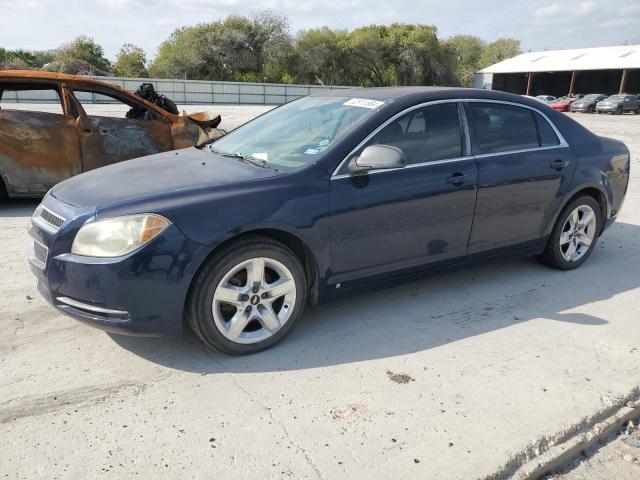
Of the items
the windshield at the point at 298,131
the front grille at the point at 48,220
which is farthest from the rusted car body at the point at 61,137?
the front grille at the point at 48,220

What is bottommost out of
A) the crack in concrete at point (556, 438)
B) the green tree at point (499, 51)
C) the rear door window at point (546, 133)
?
the crack in concrete at point (556, 438)

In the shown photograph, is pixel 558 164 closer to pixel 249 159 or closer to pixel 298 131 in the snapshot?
pixel 298 131

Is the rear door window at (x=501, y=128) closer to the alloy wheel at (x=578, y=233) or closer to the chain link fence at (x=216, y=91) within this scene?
the alloy wheel at (x=578, y=233)

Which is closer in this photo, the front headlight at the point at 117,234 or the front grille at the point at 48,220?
the front headlight at the point at 117,234

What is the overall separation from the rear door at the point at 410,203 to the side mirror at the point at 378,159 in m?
0.07

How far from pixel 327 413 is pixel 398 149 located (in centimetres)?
174

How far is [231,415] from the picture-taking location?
2848mm

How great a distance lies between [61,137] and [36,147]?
0.31 m

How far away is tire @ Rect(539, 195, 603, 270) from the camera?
4945mm

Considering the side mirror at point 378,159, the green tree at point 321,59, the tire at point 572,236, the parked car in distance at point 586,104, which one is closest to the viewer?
the side mirror at point 378,159

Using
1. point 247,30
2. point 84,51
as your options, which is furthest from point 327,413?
point 84,51

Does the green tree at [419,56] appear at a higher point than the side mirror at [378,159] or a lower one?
higher

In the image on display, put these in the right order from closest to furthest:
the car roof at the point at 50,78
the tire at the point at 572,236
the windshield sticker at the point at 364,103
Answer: the windshield sticker at the point at 364,103, the tire at the point at 572,236, the car roof at the point at 50,78

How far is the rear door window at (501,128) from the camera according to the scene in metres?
4.32
